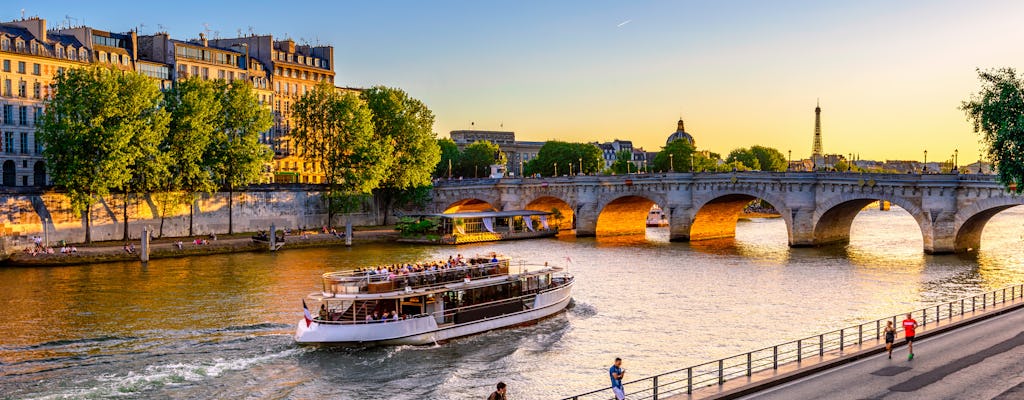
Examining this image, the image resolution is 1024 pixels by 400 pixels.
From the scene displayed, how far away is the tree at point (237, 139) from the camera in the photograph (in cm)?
8838

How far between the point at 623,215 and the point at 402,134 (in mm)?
28204

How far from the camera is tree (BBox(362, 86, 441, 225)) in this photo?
108m

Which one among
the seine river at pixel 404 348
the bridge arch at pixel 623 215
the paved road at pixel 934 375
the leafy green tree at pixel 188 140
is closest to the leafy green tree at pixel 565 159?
the bridge arch at pixel 623 215

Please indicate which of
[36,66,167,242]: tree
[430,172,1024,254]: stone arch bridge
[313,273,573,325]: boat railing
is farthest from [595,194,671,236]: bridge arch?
[313,273,573,325]: boat railing

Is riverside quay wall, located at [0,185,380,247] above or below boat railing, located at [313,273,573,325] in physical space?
above

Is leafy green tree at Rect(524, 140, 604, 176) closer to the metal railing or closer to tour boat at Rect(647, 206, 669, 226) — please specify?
tour boat at Rect(647, 206, 669, 226)

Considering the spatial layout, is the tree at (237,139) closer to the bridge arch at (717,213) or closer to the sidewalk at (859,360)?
the bridge arch at (717,213)

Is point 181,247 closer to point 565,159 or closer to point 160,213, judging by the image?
point 160,213

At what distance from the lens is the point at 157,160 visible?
80688mm

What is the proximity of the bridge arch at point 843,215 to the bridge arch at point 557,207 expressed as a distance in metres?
36.5

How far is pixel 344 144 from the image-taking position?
10219 cm

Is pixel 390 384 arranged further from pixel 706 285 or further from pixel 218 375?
pixel 706 285

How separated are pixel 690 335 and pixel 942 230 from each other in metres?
40.2

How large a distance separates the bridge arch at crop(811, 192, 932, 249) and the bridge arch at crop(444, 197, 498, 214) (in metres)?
43.8
